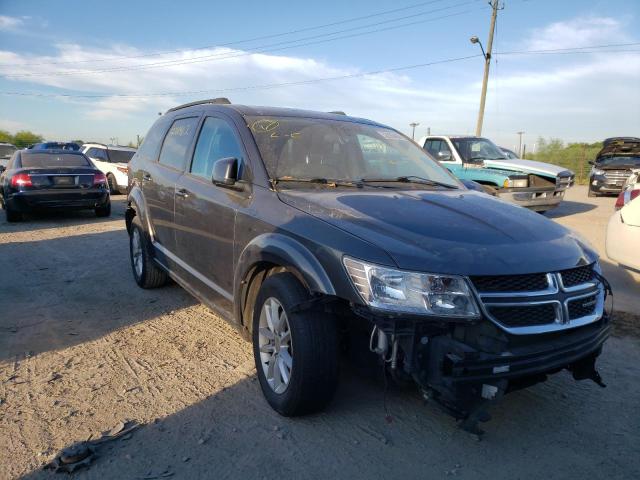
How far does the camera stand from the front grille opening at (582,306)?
2672 millimetres

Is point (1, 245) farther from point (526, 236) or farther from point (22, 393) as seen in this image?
point (526, 236)

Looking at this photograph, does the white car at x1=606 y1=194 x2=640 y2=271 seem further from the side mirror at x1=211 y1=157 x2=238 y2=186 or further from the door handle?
the door handle

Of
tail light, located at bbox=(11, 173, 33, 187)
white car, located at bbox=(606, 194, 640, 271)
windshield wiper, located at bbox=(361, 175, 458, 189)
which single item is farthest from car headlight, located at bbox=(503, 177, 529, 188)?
tail light, located at bbox=(11, 173, 33, 187)

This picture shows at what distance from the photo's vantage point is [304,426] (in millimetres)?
2902

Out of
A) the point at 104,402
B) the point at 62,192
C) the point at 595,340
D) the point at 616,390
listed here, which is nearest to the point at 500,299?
the point at 595,340

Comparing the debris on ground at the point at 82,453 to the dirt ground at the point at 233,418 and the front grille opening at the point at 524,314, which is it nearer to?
the dirt ground at the point at 233,418

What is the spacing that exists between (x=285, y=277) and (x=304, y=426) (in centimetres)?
86

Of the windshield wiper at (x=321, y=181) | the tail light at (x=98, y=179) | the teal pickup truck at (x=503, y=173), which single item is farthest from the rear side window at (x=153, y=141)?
the teal pickup truck at (x=503, y=173)

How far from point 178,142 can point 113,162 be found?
12.6m

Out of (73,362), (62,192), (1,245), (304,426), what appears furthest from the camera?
(62,192)

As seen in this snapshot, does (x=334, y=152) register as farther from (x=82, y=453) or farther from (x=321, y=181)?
(x=82, y=453)

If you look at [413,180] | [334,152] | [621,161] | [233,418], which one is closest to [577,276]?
[413,180]

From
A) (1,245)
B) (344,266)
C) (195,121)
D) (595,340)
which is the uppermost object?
(195,121)

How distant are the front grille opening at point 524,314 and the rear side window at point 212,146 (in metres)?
2.06
